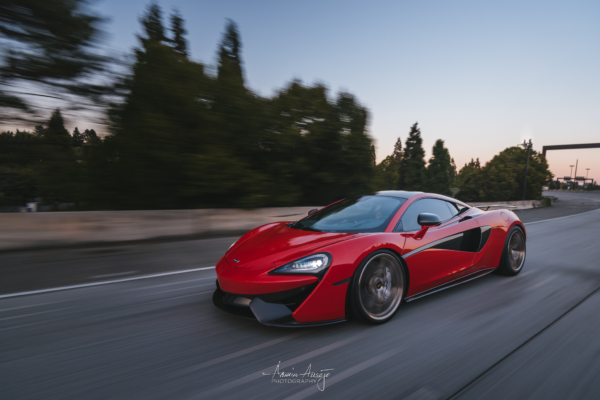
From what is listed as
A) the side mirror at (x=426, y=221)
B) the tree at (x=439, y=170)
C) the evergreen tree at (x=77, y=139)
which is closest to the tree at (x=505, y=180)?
the tree at (x=439, y=170)

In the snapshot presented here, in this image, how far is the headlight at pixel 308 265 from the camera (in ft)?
9.56

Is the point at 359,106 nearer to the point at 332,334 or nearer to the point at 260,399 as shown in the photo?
the point at 332,334

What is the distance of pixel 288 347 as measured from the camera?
2.82 metres

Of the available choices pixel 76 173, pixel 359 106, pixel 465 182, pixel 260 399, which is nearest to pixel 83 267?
pixel 76 173

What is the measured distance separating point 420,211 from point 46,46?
7.87 m

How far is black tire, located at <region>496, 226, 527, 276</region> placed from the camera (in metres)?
4.86

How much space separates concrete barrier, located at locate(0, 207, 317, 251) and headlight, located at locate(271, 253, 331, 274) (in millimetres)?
5740

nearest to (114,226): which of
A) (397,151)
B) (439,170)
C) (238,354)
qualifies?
(238,354)

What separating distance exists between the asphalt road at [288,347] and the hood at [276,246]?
553 mm

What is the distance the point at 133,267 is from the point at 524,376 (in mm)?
4942

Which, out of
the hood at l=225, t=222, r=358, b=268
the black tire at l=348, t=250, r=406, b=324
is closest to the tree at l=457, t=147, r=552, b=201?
the black tire at l=348, t=250, r=406, b=324

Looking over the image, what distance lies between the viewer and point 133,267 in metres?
5.51

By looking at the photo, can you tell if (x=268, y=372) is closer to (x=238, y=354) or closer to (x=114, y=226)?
(x=238, y=354)

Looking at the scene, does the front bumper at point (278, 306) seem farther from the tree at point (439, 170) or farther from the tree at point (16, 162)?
the tree at point (439, 170)
